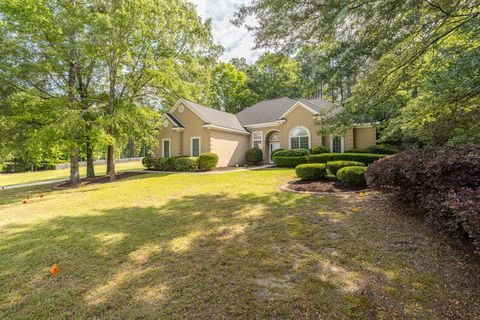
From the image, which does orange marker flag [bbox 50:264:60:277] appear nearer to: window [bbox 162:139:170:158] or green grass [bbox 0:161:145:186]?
window [bbox 162:139:170:158]

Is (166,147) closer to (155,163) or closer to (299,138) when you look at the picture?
(155,163)

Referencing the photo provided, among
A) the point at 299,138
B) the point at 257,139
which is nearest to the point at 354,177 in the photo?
the point at 299,138

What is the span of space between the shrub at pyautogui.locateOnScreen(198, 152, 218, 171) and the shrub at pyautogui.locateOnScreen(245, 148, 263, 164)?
14.8 feet

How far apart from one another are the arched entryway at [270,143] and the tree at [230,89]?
50.9 ft

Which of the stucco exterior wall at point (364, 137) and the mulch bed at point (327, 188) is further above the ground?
the stucco exterior wall at point (364, 137)

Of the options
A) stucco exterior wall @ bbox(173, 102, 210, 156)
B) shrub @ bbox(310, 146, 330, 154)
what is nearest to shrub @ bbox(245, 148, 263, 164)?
stucco exterior wall @ bbox(173, 102, 210, 156)

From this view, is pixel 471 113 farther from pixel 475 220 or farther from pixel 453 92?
pixel 475 220

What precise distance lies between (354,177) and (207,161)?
36.2 ft

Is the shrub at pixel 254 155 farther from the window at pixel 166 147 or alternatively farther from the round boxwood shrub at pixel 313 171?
the round boxwood shrub at pixel 313 171

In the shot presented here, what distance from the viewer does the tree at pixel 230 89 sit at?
111 feet

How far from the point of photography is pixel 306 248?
3.70m

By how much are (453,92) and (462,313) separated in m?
4.66

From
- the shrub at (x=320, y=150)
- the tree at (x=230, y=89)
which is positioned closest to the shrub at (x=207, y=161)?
the shrub at (x=320, y=150)

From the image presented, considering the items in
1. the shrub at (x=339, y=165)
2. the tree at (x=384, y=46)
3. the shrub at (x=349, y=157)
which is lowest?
the shrub at (x=339, y=165)
